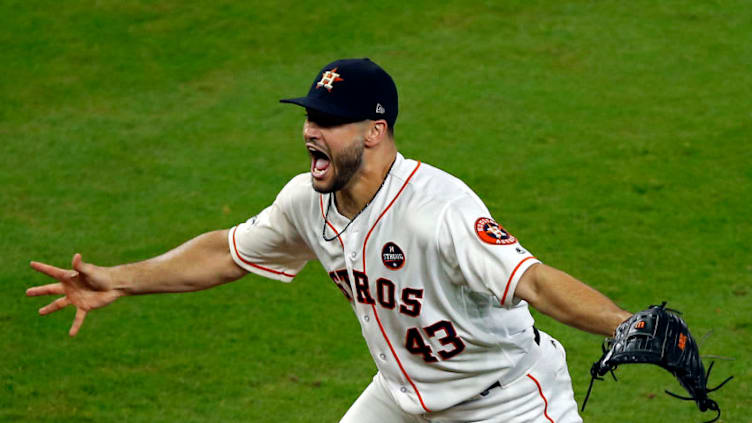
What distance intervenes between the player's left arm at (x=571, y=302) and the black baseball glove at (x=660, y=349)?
0.07 m

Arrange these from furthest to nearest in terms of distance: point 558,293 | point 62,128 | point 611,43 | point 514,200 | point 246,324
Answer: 1. point 611,43
2. point 62,128
3. point 514,200
4. point 246,324
5. point 558,293

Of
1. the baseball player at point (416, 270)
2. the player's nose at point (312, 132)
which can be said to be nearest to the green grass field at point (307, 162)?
the baseball player at point (416, 270)

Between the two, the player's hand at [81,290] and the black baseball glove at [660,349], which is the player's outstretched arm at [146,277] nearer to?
the player's hand at [81,290]

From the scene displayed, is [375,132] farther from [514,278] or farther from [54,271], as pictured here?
[54,271]

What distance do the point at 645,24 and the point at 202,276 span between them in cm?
932

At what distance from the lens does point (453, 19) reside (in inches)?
520

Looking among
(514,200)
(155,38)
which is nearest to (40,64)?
(155,38)

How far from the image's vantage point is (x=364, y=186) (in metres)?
4.12

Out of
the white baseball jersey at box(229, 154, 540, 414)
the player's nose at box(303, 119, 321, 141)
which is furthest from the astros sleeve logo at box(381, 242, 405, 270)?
the player's nose at box(303, 119, 321, 141)

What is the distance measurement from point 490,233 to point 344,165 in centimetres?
64

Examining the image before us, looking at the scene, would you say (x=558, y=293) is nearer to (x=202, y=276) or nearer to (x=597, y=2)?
(x=202, y=276)

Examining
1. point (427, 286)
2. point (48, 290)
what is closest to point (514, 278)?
point (427, 286)

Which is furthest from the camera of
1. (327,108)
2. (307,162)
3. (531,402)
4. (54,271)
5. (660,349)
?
(307,162)

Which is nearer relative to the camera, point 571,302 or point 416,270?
point 571,302
